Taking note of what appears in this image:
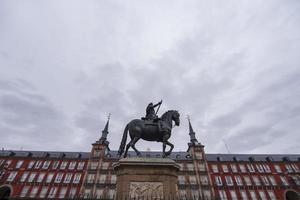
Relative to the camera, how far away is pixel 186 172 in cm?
4384

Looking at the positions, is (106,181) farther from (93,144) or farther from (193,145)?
(193,145)

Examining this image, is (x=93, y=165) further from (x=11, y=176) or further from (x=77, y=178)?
(x=11, y=176)

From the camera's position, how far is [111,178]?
41906mm

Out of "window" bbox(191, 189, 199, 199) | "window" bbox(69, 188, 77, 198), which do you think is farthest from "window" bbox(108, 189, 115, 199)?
"window" bbox(191, 189, 199, 199)

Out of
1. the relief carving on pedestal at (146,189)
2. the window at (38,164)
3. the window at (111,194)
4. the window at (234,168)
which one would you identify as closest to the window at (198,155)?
the window at (234,168)

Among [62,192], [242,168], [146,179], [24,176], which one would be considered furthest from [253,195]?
[24,176]

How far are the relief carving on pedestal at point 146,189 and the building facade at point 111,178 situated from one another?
33575 mm

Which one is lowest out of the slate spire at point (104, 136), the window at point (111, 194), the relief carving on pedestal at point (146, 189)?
the relief carving on pedestal at point (146, 189)

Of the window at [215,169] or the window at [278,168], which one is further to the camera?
the window at [215,169]

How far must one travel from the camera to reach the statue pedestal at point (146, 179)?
6523 millimetres

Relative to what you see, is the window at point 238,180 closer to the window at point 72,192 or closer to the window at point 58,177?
the window at point 72,192

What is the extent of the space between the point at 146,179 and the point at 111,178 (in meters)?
39.4

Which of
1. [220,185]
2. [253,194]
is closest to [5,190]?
[220,185]

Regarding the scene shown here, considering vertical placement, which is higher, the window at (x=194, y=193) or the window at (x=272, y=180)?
the window at (x=272, y=180)
